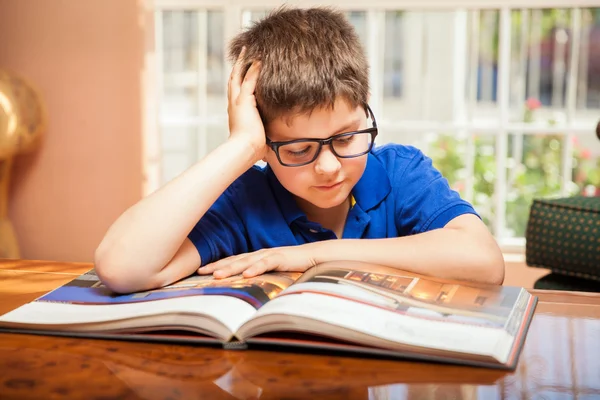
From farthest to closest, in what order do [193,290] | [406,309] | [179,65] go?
1. [179,65]
2. [193,290]
3. [406,309]

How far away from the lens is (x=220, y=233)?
122 centimetres

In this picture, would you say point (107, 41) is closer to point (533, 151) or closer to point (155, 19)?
point (155, 19)

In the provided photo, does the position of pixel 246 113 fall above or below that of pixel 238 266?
above

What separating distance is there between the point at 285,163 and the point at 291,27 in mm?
245

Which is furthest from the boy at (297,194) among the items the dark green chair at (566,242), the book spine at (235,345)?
the dark green chair at (566,242)

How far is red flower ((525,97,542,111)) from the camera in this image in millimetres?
3146

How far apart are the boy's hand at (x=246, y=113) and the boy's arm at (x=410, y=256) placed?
0.18 meters

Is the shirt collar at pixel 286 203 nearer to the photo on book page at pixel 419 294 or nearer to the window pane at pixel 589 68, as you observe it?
the photo on book page at pixel 419 294

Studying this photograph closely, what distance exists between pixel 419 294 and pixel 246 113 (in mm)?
449

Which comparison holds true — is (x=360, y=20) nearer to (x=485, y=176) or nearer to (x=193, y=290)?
(x=485, y=176)

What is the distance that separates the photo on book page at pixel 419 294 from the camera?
33.1 inches

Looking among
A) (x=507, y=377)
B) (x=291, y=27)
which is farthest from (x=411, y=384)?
(x=291, y=27)

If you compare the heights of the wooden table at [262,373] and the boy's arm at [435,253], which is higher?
the boy's arm at [435,253]

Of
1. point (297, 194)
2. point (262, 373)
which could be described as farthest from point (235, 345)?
point (297, 194)
